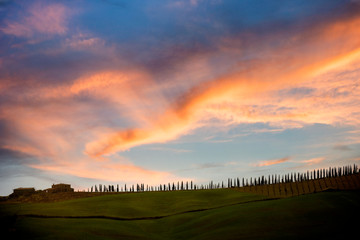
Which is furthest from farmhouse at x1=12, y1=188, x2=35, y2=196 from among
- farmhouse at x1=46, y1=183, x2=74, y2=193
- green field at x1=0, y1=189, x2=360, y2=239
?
green field at x1=0, y1=189, x2=360, y2=239

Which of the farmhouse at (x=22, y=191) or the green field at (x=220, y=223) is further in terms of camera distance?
the farmhouse at (x=22, y=191)

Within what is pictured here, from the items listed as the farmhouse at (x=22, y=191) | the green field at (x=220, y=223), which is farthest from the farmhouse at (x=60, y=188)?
the green field at (x=220, y=223)

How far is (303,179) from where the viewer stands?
11738 centimetres

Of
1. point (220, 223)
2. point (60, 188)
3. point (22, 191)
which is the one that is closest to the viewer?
point (220, 223)

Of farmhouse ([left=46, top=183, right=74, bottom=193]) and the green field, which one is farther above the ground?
farmhouse ([left=46, top=183, right=74, bottom=193])

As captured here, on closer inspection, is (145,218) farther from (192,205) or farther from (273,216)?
(273,216)

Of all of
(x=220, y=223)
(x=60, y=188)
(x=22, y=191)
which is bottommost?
(x=220, y=223)

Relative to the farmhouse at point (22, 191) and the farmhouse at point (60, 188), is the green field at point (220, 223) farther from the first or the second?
the farmhouse at point (22, 191)

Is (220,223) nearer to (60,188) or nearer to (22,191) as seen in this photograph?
(60,188)

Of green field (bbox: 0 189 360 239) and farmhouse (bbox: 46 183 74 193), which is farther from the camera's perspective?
farmhouse (bbox: 46 183 74 193)

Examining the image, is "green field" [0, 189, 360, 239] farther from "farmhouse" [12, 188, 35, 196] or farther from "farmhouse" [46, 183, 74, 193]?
"farmhouse" [12, 188, 35, 196]

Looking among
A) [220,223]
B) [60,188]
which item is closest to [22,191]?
[60,188]

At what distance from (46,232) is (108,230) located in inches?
298

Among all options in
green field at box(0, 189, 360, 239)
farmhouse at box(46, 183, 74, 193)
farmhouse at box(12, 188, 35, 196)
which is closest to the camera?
green field at box(0, 189, 360, 239)
